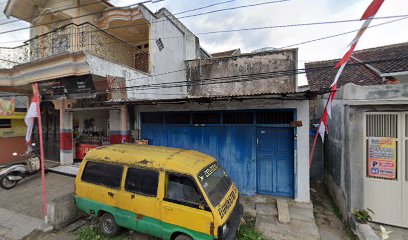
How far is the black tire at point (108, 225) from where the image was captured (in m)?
4.52

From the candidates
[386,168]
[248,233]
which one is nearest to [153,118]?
[248,233]

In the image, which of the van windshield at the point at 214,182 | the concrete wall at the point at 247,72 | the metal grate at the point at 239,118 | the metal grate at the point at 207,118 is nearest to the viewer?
the van windshield at the point at 214,182

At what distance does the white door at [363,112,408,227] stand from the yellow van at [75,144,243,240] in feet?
10.5

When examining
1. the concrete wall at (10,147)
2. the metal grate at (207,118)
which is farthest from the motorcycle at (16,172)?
the metal grate at (207,118)

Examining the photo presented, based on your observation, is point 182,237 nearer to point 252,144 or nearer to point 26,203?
point 252,144

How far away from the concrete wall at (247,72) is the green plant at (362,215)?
554 cm

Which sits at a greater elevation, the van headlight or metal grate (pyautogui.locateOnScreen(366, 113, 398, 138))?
metal grate (pyautogui.locateOnScreen(366, 113, 398, 138))

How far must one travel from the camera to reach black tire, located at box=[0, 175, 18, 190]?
724 centimetres

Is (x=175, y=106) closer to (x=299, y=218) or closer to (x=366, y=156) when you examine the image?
(x=299, y=218)

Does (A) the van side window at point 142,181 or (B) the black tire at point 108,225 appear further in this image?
(B) the black tire at point 108,225

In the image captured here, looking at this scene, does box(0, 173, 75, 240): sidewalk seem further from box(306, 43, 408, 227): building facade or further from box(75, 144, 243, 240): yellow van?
box(306, 43, 408, 227): building facade

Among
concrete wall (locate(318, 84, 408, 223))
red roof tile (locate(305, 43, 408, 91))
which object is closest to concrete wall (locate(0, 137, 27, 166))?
red roof tile (locate(305, 43, 408, 91))

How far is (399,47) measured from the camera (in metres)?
10.4

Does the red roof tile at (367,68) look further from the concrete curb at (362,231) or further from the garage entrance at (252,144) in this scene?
the concrete curb at (362,231)
